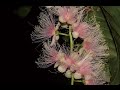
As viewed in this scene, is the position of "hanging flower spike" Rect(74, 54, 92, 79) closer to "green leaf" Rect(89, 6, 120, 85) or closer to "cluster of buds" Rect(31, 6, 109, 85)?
"cluster of buds" Rect(31, 6, 109, 85)

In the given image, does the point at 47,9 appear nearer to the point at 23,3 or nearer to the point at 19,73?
→ the point at 23,3

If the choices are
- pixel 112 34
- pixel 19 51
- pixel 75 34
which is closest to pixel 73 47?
pixel 75 34

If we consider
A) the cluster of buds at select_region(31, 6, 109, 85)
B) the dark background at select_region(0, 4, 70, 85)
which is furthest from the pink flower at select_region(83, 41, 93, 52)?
the dark background at select_region(0, 4, 70, 85)

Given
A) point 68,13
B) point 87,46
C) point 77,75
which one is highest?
point 68,13

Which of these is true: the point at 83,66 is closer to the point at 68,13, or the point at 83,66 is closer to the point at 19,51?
the point at 68,13

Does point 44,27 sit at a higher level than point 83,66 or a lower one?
higher

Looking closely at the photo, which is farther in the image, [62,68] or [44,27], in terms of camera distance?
[44,27]

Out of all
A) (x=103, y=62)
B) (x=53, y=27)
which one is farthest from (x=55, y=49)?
(x=103, y=62)
